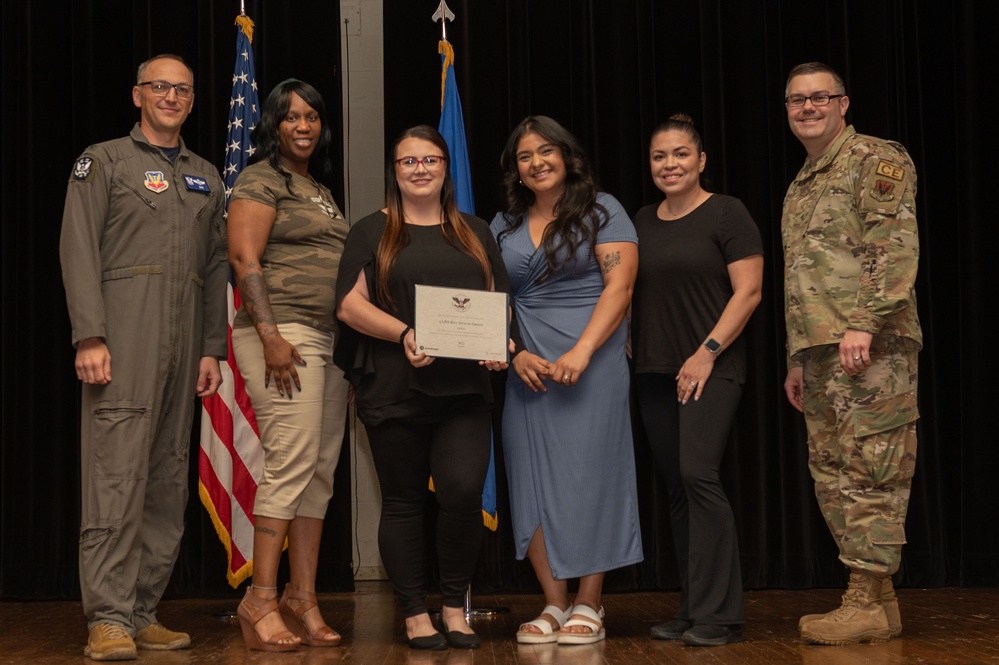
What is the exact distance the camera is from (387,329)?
3.02 metres

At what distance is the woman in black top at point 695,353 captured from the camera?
10.2 feet

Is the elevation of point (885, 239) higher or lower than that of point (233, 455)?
higher

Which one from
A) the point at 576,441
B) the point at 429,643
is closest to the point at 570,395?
the point at 576,441

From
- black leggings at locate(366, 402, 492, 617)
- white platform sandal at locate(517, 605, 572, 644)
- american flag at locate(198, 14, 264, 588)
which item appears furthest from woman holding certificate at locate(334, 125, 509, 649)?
american flag at locate(198, 14, 264, 588)

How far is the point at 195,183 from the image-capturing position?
130 inches

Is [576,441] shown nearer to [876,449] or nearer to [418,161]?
[876,449]

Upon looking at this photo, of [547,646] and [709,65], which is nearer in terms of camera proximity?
[547,646]

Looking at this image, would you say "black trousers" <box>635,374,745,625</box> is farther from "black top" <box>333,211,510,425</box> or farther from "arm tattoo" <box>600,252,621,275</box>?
"black top" <box>333,211,510,425</box>

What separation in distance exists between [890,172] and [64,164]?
3746mm

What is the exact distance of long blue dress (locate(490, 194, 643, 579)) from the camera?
10.7ft

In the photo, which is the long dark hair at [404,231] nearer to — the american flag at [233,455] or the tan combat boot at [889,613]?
the american flag at [233,455]

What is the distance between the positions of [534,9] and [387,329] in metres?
2.56

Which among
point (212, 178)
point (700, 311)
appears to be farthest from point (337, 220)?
point (700, 311)

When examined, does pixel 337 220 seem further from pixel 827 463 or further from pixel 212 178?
pixel 827 463
